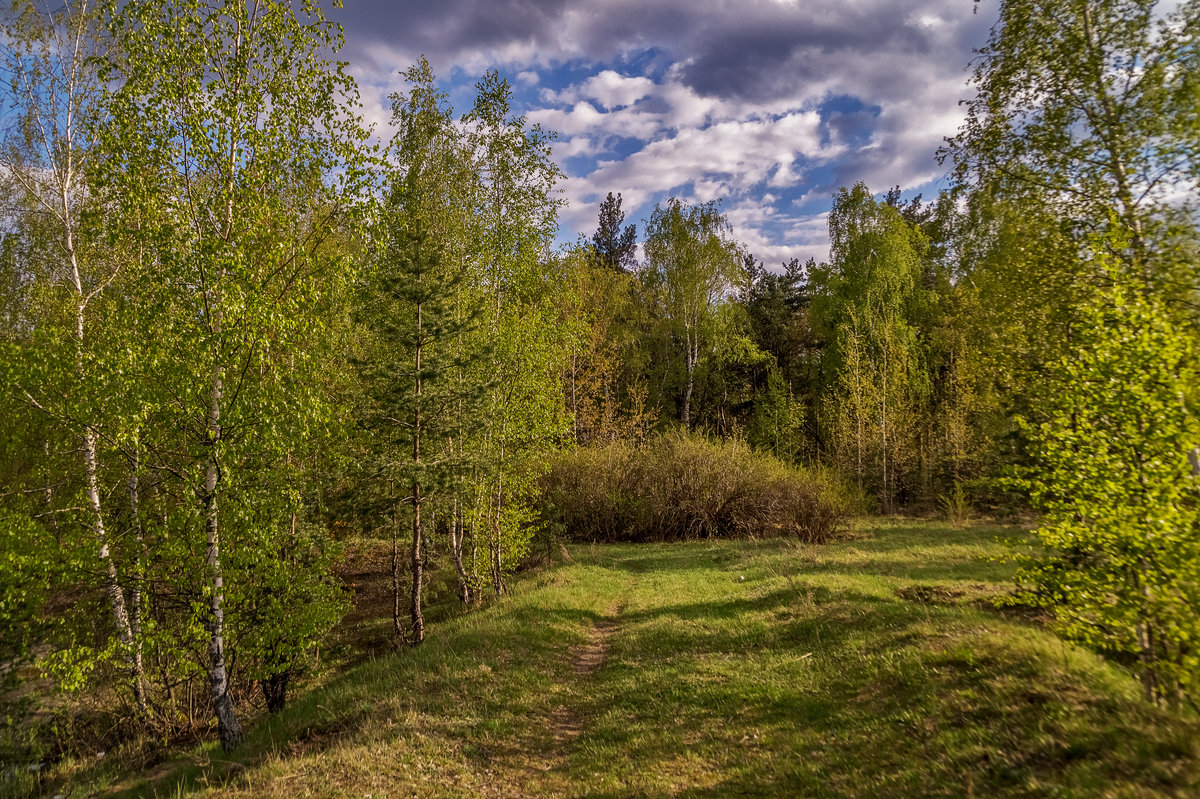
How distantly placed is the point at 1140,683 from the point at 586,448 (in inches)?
911

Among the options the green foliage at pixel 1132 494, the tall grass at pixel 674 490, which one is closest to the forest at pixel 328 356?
the green foliage at pixel 1132 494

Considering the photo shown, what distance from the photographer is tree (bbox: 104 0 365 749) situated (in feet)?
27.7

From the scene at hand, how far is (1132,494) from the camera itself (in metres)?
5.46

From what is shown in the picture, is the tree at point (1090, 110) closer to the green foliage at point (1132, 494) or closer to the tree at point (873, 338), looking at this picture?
the green foliage at point (1132, 494)

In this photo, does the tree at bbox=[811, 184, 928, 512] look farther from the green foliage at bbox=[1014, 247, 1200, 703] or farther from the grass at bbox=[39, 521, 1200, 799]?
the green foliage at bbox=[1014, 247, 1200, 703]

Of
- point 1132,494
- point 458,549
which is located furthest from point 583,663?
point 1132,494

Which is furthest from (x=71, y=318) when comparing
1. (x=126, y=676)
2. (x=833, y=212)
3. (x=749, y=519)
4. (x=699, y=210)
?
(x=833, y=212)

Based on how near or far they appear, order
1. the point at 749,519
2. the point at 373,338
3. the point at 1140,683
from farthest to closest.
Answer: the point at 749,519, the point at 373,338, the point at 1140,683

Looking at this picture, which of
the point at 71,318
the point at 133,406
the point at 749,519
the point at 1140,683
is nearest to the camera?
the point at 1140,683

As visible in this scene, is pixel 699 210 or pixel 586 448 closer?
pixel 586 448

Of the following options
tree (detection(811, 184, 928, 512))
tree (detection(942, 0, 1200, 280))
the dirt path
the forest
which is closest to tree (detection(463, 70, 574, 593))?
the forest

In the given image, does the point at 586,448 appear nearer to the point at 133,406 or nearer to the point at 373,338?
the point at 373,338

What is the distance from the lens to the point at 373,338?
16297 mm

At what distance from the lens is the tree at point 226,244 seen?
8.45 meters
